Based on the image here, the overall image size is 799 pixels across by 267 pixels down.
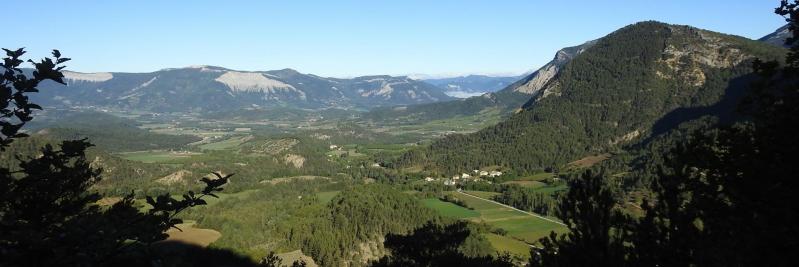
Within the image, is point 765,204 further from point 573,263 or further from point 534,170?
point 534,170

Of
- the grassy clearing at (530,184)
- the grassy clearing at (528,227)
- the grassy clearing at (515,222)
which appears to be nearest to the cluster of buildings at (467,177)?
the grassy clearing at (530,184)

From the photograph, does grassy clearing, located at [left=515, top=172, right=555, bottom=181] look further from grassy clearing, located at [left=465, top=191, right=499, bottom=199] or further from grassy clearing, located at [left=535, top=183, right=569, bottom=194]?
grassy clearing, located at [left=465, top=191, right=499, bottom=199]

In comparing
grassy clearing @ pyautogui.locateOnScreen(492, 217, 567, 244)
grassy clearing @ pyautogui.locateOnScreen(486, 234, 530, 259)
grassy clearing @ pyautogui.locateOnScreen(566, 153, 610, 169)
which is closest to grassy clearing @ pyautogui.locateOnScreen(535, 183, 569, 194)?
grassy clearing @ pyautogui.locateOnScreen(492, 217, 567, 244)

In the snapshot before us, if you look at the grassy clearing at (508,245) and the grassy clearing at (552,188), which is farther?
the grassy clearing at (552,188)

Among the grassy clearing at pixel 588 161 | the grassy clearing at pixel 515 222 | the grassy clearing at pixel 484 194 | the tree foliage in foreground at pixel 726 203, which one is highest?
the tree foliage in foreground at pixel 726 203

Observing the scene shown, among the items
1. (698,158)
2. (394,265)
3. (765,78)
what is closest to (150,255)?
(698,158)

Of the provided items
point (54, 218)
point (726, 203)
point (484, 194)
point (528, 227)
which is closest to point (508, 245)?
point (528, 227)

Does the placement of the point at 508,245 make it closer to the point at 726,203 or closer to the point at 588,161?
the point at 726,203

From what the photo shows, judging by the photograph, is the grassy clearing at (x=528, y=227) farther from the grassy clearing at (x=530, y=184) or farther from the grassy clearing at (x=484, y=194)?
the grassy clearing at (x=530, y=184)
